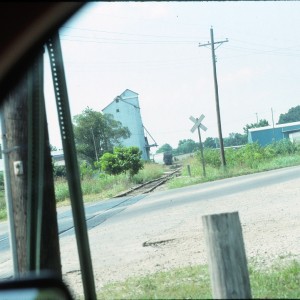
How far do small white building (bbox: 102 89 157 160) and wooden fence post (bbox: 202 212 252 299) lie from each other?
70.0 meters

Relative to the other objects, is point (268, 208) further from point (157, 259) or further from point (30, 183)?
point (30, 183)

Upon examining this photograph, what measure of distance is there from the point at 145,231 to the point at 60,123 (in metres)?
7.55

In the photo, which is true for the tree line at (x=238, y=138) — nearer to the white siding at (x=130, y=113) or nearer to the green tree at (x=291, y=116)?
the green tree at (x=291, y=116)

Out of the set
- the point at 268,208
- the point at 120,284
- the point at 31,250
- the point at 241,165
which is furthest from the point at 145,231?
the point at 241,165

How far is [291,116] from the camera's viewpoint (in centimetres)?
12156

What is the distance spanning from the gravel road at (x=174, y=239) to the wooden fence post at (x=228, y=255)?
3.67 meters

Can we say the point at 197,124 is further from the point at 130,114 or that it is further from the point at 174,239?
the point at 130,114

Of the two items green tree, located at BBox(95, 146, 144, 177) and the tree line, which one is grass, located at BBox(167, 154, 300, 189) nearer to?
green tree, located at BBox(95, 146, 144, 177)

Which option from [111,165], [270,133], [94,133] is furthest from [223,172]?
[270,133]

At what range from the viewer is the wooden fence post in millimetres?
3043

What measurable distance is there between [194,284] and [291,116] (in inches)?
4738

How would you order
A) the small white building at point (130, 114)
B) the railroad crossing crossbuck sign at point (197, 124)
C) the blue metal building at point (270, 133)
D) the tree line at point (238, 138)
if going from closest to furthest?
the railroad crossing crossbuck sign at point (197, 124) → the small white building at point (130, 114) → the blue metal building at point (270, 133) → the tree line at point (238, 138)

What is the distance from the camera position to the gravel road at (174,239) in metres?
7.38

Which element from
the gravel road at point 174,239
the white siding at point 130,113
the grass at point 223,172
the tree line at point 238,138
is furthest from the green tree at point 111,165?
the tree line at point 238,138
